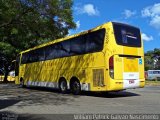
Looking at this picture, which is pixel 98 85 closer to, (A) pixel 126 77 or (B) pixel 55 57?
(A) pixel 126 77

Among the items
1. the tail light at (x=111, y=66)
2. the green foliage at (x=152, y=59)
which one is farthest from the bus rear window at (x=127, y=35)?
the green foliage at (x=152, y=59)

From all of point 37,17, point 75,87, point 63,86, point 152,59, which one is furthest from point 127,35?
point 152,59

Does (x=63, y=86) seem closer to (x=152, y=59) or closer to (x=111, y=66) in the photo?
(x=111, y=66)

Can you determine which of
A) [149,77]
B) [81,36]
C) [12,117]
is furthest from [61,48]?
[149,77]

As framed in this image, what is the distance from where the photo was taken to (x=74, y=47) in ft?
65.6

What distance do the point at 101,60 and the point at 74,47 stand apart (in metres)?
3.01

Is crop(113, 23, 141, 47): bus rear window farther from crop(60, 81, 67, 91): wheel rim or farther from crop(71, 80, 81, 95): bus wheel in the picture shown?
crop(60, 81, 67, 91): wheel rim

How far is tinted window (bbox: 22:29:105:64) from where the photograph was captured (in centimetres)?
1781

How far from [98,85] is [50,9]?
7060 millimetres

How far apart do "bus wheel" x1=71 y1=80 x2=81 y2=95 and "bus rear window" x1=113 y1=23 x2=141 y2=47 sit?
385cm

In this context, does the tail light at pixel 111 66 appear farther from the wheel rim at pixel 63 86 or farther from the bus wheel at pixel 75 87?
the wheel rim at pixel 63 86

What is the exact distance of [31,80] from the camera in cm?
2691

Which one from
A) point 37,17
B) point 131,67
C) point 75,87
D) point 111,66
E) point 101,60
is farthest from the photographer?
point 37,17

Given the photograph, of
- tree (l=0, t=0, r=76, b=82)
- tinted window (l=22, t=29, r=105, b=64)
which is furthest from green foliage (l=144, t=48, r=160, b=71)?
tinted window (l=22, t=29, r=105, b=64)
